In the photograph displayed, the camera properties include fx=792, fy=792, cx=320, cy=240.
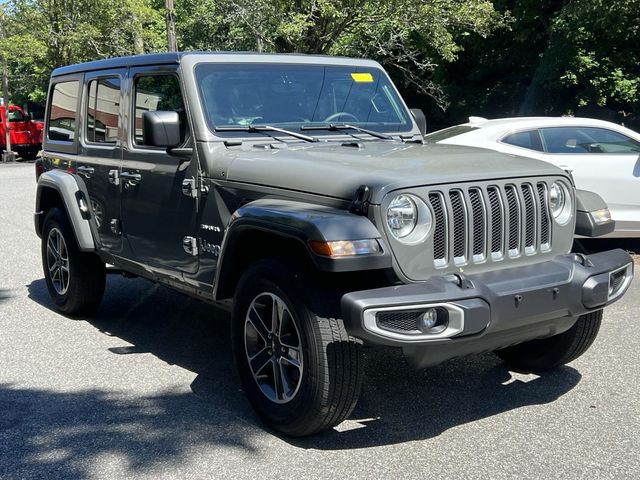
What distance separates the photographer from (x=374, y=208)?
370 centimetres

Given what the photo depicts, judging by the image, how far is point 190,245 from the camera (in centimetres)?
486

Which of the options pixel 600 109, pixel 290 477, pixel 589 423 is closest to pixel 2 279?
pixel 290 477

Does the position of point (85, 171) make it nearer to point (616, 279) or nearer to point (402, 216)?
point (402, 216)

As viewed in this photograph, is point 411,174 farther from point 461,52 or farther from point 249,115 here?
point 461,52

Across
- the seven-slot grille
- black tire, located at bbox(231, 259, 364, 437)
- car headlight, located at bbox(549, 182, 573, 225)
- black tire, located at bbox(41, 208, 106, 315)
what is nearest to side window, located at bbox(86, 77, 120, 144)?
black tire, located at bbox(41, 208, 106, 315)

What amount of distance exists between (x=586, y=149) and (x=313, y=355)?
5.85 meters

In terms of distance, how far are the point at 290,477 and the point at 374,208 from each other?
4.33ft

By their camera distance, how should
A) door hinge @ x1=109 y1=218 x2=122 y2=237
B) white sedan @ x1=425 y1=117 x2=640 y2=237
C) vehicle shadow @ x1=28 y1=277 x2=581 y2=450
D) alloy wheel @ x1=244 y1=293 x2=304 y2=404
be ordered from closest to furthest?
alloy wheel @ x1=244 y1=293 x2=304 y2=404 < vehicle shadow @ x1=28 y1=277 x2=581 y2=450 < door hinge @ x1=109 y1=218 x2=122 y2=237 < white sedan @ x1=425 y1=117 x2=640 y2=237

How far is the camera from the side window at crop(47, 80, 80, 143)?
6.43 metres

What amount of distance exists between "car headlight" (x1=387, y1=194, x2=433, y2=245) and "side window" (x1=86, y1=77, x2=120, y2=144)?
2.73 metres

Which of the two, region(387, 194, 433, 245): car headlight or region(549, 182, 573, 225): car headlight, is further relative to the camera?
region(549, 182, 573, 225): car headlight

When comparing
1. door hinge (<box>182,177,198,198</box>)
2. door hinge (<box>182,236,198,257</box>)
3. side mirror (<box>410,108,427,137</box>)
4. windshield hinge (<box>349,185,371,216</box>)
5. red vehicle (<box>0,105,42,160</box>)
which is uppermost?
side mirror (<box>410,108,427,137</box>)

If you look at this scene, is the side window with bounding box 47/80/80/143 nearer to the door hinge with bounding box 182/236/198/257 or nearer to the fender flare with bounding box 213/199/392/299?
the door hinge with bounding box 182/236/198/257

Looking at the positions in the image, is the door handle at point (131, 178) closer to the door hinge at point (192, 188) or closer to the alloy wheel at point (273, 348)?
the door hinge at point (192, 188)
